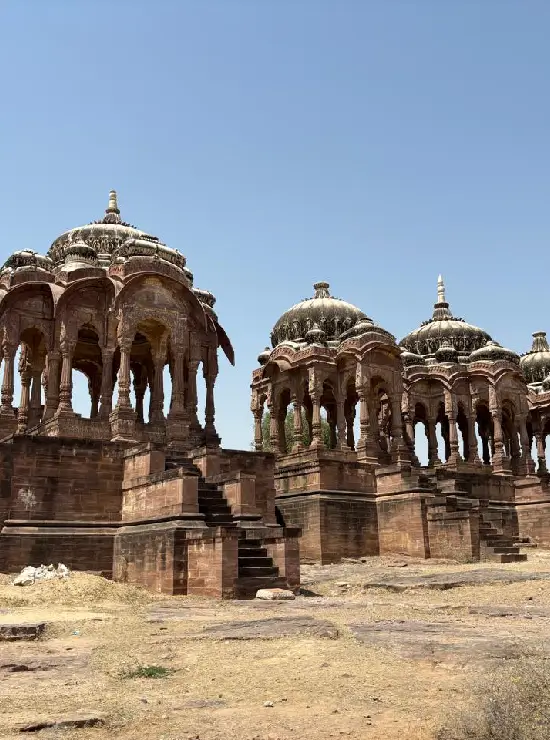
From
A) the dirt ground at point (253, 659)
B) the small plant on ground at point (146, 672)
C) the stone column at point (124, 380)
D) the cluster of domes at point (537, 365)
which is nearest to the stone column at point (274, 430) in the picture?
the stone column at point (124, 380)

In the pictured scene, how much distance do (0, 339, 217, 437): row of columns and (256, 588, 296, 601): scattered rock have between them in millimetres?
8946

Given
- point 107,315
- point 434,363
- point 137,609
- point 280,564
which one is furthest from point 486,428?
point 137,609

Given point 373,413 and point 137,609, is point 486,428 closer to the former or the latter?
point 373,413

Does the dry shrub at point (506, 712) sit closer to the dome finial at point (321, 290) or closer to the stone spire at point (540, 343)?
the dome finial at point (321, 290)

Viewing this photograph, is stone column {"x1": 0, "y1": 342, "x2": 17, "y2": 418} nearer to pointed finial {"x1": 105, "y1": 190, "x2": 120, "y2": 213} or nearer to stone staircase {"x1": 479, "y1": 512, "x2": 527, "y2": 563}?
pointed finial {"x1": 105, "y1": 190, "x2": 120, "y2": 213}

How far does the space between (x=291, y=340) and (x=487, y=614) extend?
24233 mm

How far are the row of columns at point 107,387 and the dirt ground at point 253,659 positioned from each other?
8.37 metres

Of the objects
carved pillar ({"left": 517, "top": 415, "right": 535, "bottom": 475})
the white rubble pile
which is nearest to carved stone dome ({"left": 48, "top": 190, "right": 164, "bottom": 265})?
the white rubble pile

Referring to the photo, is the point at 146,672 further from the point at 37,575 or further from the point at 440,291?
the point at 440,291

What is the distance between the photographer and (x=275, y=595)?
14.5 meters

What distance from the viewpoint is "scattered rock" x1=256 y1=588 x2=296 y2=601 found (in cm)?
1448

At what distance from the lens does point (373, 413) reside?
30.8 m

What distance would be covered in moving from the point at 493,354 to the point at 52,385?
23.0m

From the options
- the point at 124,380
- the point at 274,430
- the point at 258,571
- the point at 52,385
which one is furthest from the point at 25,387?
the point at 258,571
